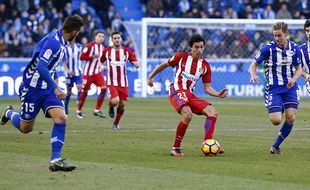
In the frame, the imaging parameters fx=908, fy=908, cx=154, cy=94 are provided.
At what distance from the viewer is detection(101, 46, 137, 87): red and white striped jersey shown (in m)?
20.9

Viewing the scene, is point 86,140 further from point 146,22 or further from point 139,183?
point 146,22

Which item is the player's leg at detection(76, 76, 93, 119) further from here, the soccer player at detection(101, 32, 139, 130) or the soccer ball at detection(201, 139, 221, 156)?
the soccer ball at detection(201, 139, 221, 156)

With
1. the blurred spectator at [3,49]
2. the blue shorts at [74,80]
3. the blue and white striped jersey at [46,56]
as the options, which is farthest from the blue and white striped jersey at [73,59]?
the blue and white striped jersey at [46,56]

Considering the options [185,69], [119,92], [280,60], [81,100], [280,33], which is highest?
[280,33]

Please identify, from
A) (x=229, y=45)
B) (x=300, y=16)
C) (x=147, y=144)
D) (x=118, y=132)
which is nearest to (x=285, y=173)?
(x=147, y=144)

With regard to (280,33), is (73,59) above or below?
below

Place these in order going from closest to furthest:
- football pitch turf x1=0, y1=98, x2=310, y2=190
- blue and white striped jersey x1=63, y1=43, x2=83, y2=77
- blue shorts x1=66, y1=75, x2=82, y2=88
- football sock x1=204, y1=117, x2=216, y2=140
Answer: football pitch turf x1=0, y1=98, x2=310, y2=190, football sock x1=204, y1=117, x2=216, y2=140, blue shorts x1=66, y1=75, x2=82, y2=88, blue and white striped jersey x1=63, y1=43, x2=83, y2=77

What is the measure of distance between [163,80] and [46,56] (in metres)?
23.1

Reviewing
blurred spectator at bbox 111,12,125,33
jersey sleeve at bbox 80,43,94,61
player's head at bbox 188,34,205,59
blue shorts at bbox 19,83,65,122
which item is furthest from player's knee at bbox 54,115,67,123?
blurred spectator at bbox 111,12,125,33

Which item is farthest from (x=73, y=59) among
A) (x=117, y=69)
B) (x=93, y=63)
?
(x=117, y=69)

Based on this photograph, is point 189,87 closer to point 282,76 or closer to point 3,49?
point 282,76

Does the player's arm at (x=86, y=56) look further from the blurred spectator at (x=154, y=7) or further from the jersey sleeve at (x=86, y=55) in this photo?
the blurred spectator at (x=154, y=7)

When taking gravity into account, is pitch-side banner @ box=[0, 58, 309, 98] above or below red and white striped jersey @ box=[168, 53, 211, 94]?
below

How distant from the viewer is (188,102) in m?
14.0
